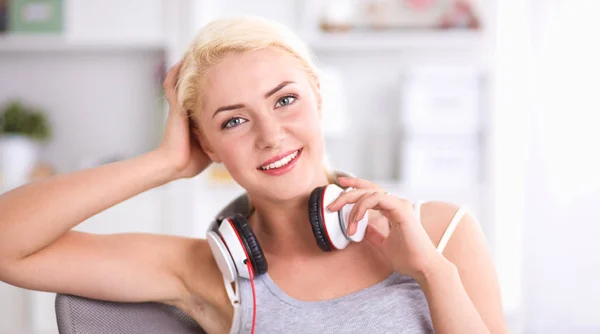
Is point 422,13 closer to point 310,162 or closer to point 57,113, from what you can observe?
point 57,113

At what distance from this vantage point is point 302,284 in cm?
144

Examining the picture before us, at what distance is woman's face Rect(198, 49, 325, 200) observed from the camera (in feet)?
4.52

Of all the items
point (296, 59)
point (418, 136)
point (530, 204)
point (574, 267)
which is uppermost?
point (296, 59)

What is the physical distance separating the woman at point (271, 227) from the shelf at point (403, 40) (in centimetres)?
213

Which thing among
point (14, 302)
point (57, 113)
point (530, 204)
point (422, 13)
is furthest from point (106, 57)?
point (530, 204)

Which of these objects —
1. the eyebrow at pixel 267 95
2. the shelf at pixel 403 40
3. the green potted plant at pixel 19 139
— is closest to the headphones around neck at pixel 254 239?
the eyebrow at pixel 267 95

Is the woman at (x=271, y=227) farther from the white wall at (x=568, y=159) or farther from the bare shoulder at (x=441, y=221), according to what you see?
the white wall at (x=568, y=159)

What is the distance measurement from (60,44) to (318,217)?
110 inches

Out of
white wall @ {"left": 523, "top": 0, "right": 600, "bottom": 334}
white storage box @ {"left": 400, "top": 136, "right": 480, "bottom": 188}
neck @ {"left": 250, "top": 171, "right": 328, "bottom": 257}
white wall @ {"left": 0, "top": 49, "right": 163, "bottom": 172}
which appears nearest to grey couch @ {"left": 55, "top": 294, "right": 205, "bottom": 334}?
neck @ {"left": 250, "top": 171, "right": 328, "bottom": 257}

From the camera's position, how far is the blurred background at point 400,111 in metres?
3.51

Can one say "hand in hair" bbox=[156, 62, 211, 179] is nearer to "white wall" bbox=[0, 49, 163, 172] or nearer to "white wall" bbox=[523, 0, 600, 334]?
"white wall" bbox=[0, 49, 163, 172]

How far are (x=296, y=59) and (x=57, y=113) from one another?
286 cm

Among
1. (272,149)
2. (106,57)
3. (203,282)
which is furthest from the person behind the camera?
(106,57)

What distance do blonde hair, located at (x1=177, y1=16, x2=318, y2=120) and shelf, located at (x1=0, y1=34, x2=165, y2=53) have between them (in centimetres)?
224
